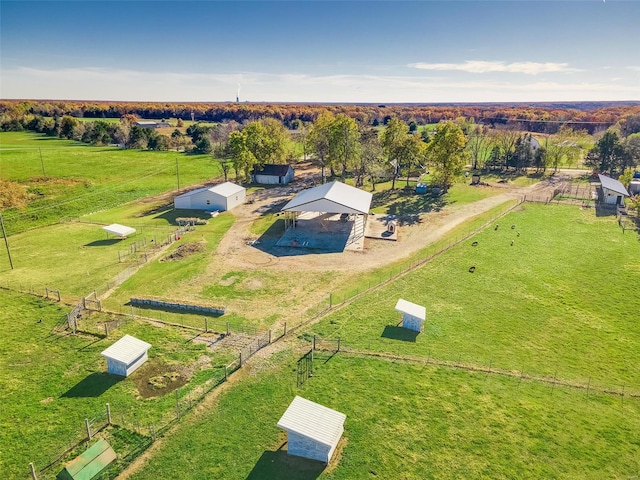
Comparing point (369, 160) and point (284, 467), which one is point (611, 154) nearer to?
point (369, 160)

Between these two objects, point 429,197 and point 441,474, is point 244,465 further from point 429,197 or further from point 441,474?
point 429,197

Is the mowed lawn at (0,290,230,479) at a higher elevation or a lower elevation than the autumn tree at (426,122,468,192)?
lower

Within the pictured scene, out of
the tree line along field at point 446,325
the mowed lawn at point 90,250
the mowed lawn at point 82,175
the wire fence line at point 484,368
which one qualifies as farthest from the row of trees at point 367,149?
the wire fence line at point 484,368

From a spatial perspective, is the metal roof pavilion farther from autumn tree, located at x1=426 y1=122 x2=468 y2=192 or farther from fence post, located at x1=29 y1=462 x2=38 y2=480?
fence post, located at x1=29 y1=462 x2=38 y2=480

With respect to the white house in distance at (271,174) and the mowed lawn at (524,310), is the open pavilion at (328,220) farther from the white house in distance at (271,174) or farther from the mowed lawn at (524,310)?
the white house in distance at (271,174)

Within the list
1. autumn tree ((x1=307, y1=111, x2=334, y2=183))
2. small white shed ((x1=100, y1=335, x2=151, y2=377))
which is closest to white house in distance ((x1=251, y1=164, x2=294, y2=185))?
autumn tree ((x1=307, y1=111, x2=334, y2=183))

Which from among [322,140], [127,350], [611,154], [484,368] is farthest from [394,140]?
[127,350]
